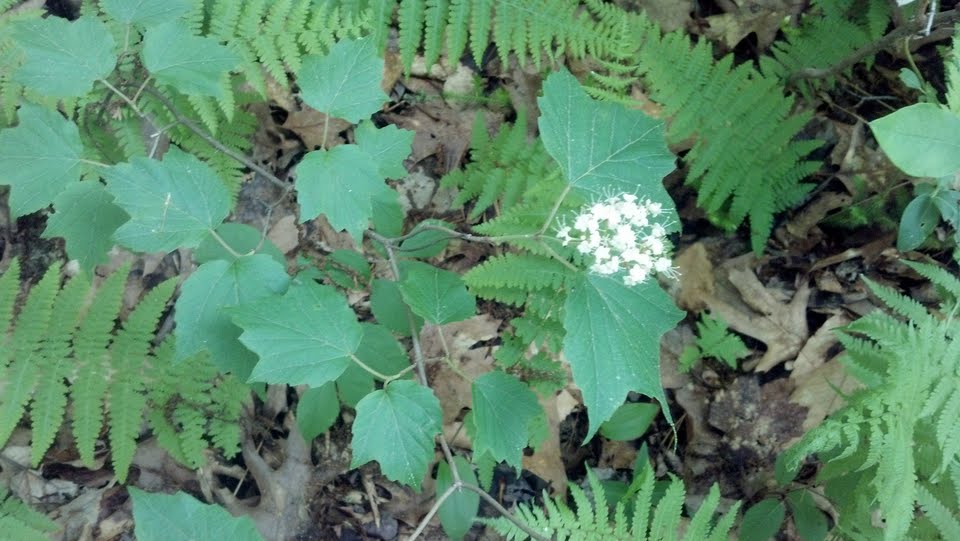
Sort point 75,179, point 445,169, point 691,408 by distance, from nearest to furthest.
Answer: point 75,179 < point 691,408 < point 445,169

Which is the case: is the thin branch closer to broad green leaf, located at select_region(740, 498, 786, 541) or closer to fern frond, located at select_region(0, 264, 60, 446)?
fern frond, located at select_region(0, 264, 60, 446)

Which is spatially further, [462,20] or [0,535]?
[462,20]

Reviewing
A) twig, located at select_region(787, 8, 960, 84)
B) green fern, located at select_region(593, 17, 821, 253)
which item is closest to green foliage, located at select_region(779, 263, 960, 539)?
green fern, located at select_region(593, 17, 821, 253)

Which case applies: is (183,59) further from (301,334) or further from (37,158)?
(301,334)

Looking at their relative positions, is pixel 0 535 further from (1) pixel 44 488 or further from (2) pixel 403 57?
(2) pixel 403 57

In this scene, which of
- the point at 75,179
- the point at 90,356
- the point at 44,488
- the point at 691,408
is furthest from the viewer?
the point at 691,408

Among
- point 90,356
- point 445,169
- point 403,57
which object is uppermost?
point 403,57

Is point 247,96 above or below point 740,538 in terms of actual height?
above

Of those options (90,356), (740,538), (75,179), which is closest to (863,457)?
(740,538)
